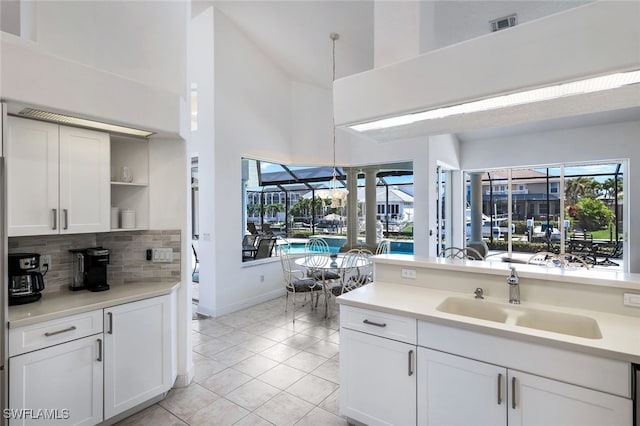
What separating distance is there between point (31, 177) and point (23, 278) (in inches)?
27.3

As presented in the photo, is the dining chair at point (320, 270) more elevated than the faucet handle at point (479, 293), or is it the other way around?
the faucet handle at point (479, 293)

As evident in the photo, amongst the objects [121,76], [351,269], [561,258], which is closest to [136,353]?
[121,76]

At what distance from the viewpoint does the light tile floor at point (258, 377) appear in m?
2.35

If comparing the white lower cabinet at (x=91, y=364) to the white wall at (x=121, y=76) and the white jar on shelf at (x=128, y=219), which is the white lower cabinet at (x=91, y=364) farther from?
Result: the white jar on shelf at (x=128, y=219)

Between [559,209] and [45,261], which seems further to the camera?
[559,209]

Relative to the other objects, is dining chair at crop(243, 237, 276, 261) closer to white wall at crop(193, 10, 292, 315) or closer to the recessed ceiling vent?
white wall at crop(193, 10, 292, 315)

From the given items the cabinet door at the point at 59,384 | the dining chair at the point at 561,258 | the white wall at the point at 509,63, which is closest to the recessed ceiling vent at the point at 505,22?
the white wall at the point at 509,63

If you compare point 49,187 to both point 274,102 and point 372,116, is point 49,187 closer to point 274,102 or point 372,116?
point 372,116

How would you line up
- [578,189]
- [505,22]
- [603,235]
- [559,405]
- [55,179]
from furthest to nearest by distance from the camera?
1. [578,189]
2. [603,235]
3. [505,22]
4. [55,179]
5. [559,405]

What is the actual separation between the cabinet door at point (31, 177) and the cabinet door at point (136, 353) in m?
0.77

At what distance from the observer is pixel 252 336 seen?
3861 mm

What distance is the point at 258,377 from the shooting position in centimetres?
290

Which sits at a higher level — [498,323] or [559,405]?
[498,323]

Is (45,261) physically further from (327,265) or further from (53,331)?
(327,265)
